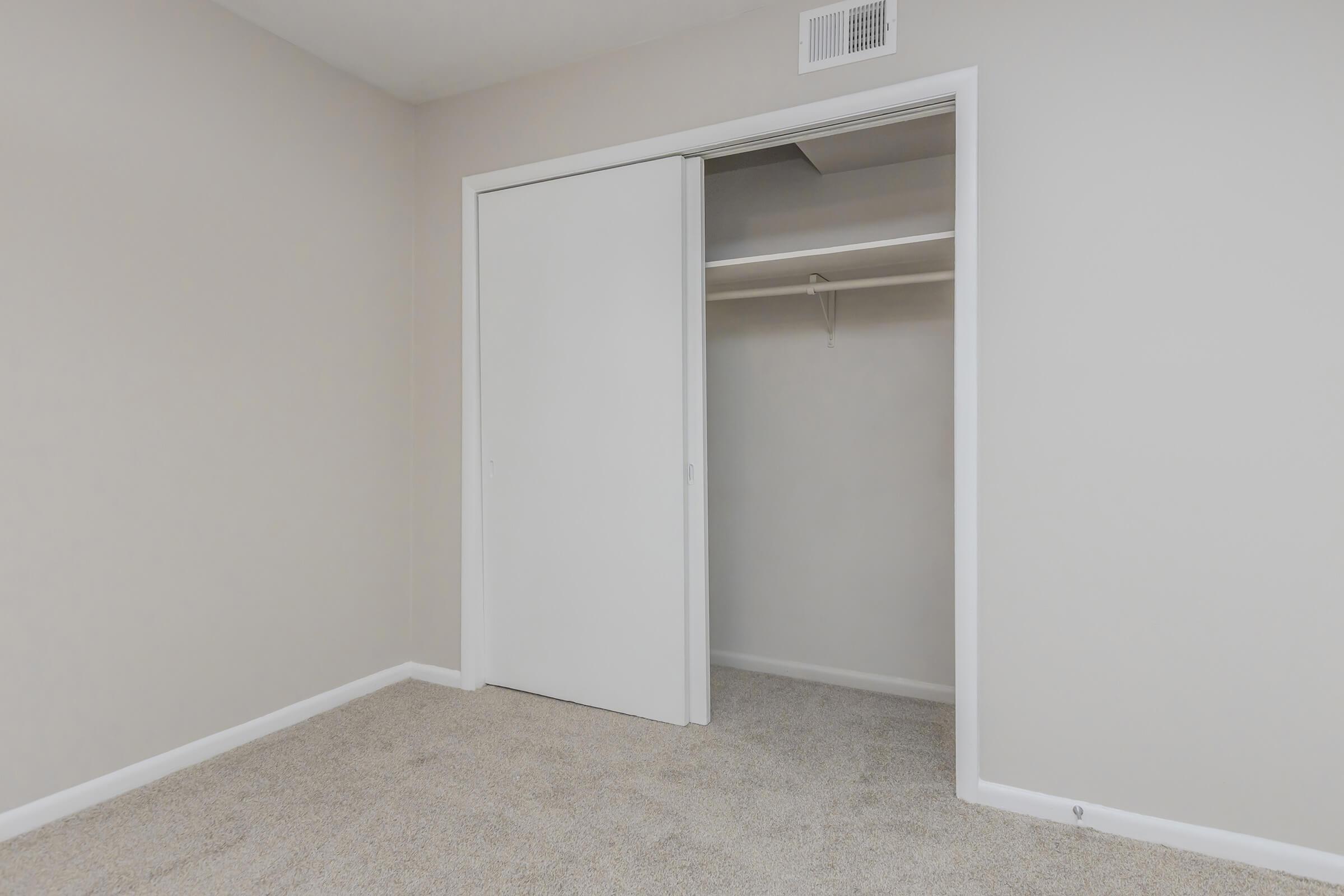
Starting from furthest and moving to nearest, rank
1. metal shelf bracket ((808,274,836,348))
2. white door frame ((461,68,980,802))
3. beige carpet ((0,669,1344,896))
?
metal shelf bracket ((808,274,836,348)) < white door frame ((461,68,980,802)) < beige carpet ((0,669,1344,896))

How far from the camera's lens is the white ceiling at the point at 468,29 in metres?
2.52

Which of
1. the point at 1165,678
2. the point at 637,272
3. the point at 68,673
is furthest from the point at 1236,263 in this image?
the point at 68,673

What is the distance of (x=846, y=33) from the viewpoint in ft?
7.86

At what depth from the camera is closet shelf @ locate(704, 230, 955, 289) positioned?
2.58 metres

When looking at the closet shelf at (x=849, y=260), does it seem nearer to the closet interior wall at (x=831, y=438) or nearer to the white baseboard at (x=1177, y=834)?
the closet interior wall at (x=831, y=438)

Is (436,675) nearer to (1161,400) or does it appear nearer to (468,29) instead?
(468,29)

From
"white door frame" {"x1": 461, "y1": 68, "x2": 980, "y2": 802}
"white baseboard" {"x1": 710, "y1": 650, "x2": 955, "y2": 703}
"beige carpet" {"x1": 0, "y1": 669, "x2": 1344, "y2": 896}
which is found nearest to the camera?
"beige carpet" {"x1": 0, "y1": 669, "x2": 1344, "y2": 896}

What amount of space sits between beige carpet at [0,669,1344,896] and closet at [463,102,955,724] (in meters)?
0.44

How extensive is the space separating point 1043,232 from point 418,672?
3084 millimetres

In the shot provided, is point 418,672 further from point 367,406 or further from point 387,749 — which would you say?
point 367,406

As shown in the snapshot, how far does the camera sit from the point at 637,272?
283 cm

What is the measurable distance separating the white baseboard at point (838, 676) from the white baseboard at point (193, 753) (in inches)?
52.7

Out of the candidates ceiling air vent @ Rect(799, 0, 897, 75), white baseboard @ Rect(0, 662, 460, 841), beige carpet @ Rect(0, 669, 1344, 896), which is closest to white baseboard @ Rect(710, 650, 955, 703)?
beige carpet @ Rect(0, 669, 1344, 896)

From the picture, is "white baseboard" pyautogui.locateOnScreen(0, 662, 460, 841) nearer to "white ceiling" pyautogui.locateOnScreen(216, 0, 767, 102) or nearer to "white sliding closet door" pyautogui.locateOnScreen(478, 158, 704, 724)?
"white sliding closet door" pyautogui.locateOnScreen(478, 158, 704, 724)
